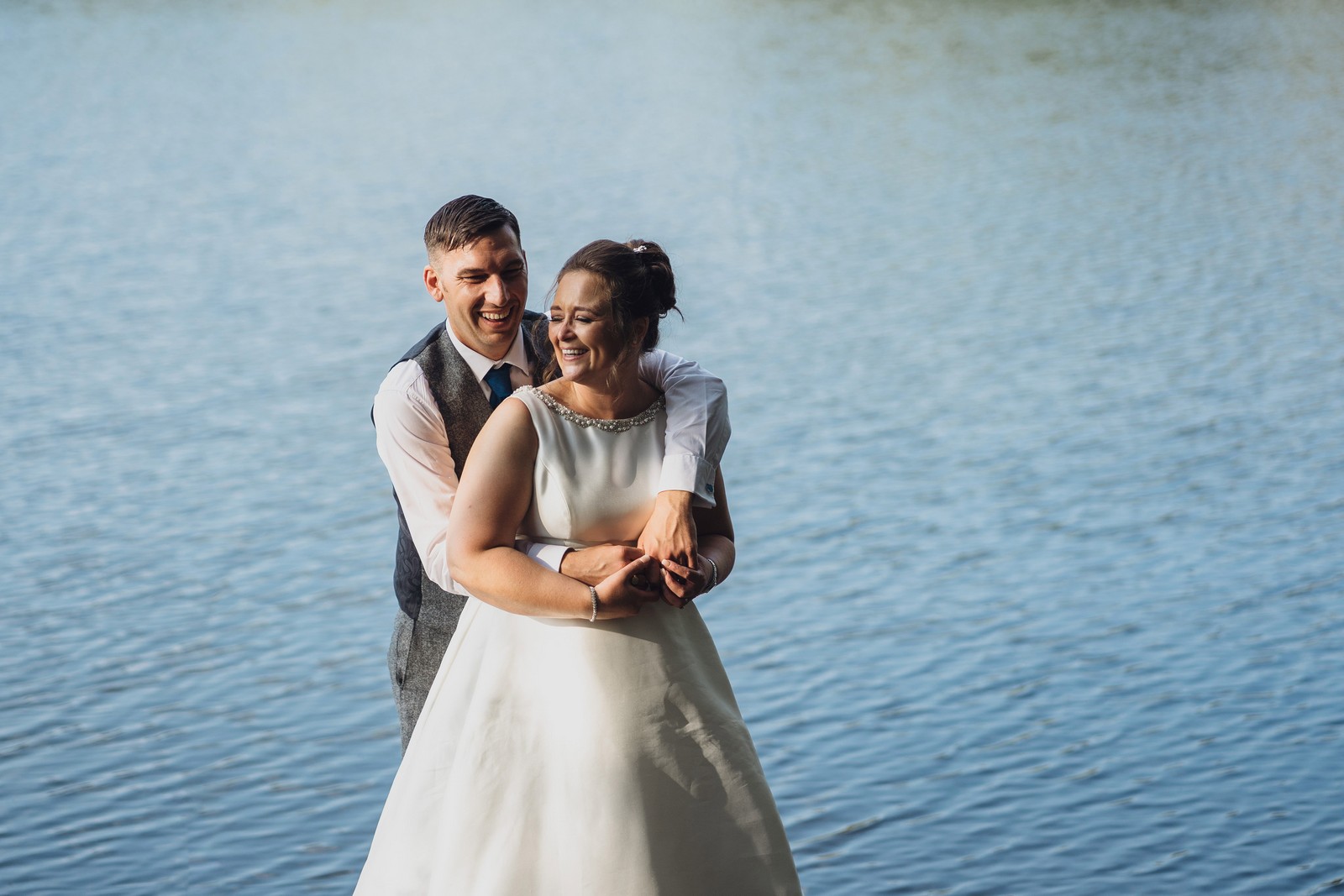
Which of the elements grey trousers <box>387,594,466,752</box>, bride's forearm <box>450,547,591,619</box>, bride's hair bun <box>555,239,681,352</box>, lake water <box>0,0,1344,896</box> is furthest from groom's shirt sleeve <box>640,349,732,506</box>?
lake water <box>0,0,1344,896</box>

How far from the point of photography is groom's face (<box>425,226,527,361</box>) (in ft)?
10.1

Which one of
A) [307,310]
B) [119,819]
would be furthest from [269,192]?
[119,819]

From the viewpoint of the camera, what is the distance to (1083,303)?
12758 mm

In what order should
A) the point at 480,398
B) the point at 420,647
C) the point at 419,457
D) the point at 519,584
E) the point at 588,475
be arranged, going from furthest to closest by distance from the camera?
the point at 420,647 < the point at 480,398 < the point at 419,457 < the point at 588,475 < the point at 519,584

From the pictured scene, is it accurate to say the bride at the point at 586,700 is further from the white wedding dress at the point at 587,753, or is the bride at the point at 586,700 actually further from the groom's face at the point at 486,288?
the groom's face at the point at 486,288

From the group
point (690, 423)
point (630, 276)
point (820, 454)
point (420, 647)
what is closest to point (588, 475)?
point (690, 423)

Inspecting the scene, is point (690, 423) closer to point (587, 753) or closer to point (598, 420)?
point (598, 420)

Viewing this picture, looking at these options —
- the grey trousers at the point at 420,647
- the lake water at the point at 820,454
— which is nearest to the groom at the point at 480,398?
the grey trousers at the point at 420,647

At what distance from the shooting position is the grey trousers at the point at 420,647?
3.37 metres

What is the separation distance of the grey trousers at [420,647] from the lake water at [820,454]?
6.93 feet

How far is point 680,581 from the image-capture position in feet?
9.32

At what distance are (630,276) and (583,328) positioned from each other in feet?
0.41

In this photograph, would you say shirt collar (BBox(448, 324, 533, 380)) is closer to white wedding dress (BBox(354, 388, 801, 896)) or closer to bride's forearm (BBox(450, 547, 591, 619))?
white wedding dress (BBox(354, 388, 801, 896))

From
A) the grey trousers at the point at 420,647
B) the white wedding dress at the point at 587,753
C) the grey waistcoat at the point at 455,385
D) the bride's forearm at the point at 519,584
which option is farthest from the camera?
the grey trousers at the point at 420,647
